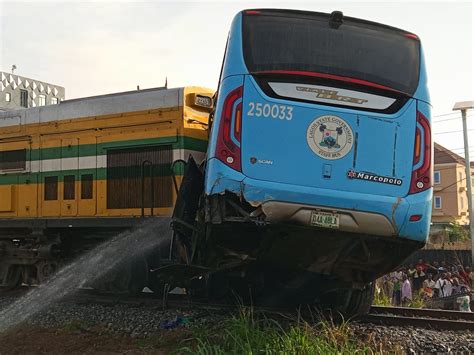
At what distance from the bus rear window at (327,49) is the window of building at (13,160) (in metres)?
6.46

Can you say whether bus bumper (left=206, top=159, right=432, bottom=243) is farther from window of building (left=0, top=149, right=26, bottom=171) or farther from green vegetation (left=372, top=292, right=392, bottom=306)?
window of building (left=0, top=149, right=26, bottom=171)

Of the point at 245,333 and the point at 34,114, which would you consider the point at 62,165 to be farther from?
the point at 245,333

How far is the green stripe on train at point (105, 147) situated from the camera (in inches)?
A: 348

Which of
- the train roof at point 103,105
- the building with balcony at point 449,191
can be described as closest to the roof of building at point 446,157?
the building with balcony at point 449,191

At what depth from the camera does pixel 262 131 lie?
17.8 feet

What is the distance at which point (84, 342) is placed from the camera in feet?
21.1

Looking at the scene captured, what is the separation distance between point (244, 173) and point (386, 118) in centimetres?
160

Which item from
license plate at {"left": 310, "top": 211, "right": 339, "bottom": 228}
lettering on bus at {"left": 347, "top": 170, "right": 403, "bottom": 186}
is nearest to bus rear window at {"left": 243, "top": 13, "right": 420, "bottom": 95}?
lettering on bus at {"left": 347, "top": 170, "right": 403, "bottom": 186}

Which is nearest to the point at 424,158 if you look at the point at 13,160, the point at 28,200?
the point at 28,200

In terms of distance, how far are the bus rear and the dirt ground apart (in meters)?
1.69

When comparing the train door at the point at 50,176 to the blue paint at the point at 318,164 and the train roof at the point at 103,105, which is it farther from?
the blue paint at the point at 318,164

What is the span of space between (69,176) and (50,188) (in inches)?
20.7

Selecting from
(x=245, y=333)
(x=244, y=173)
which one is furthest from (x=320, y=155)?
(x=245, y=333)

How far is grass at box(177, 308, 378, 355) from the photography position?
501 centimetres
